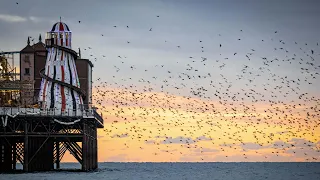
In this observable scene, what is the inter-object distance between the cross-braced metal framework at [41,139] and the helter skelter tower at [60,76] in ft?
9.66

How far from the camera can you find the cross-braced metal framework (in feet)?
338

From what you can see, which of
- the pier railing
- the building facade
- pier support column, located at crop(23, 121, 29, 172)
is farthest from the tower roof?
pier support column, located at crop(23, 121, 29, 172)

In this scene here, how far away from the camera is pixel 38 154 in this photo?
110m

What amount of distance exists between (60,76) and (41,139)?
8.57m

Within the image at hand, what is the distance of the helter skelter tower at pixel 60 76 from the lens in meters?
109

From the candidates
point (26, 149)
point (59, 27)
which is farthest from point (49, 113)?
point (59, 27)

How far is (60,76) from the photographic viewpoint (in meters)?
111

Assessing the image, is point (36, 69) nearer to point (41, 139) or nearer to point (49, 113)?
point (41, 139)

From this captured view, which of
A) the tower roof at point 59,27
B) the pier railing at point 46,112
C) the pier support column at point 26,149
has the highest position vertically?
the tower roof at point 59,27

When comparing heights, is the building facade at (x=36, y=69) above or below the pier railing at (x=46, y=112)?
above

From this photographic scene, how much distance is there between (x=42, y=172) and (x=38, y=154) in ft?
8.64

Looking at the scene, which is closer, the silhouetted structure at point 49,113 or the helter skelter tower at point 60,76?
the silhouetted structure at point 49,113

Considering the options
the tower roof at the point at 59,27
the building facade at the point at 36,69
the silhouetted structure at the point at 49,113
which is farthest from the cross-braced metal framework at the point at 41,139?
the tower roof at the point at 59,27

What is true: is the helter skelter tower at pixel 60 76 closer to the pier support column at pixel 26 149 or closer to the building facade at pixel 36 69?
the building facade at pixel 36 69
